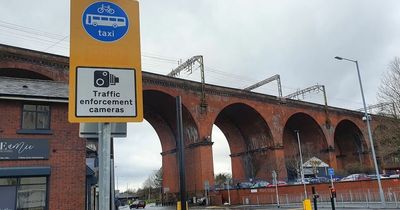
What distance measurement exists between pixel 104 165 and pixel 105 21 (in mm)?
1390

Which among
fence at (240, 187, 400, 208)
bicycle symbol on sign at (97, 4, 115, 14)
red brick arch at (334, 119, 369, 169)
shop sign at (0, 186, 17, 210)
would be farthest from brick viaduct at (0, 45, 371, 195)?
bicycle symbol on sign at (97, 4, 115, 14)

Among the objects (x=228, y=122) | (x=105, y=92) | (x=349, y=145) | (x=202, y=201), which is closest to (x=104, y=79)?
(x=105, y=92)

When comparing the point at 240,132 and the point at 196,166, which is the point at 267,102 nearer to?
the point at 240,132

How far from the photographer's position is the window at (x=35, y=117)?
50.9 ft

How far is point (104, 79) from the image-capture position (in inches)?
138

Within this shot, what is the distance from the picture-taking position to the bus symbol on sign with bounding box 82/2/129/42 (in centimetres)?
353

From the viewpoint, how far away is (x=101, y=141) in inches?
133

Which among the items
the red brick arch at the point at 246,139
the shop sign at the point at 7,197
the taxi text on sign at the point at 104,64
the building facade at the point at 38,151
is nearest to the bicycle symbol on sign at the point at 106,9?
the taxi text on sign at the point at 104,64

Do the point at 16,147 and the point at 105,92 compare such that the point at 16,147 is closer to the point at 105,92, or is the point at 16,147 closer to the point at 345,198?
the point at 105,92

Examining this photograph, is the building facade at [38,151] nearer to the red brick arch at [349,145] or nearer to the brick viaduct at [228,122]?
the brick viaduct at [228,122]

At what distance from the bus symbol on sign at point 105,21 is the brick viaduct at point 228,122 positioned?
3253 centimetres

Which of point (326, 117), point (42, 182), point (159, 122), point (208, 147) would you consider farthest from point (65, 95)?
point (326, 117)

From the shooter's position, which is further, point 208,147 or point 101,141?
point 208,147

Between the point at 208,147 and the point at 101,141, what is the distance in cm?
4291
